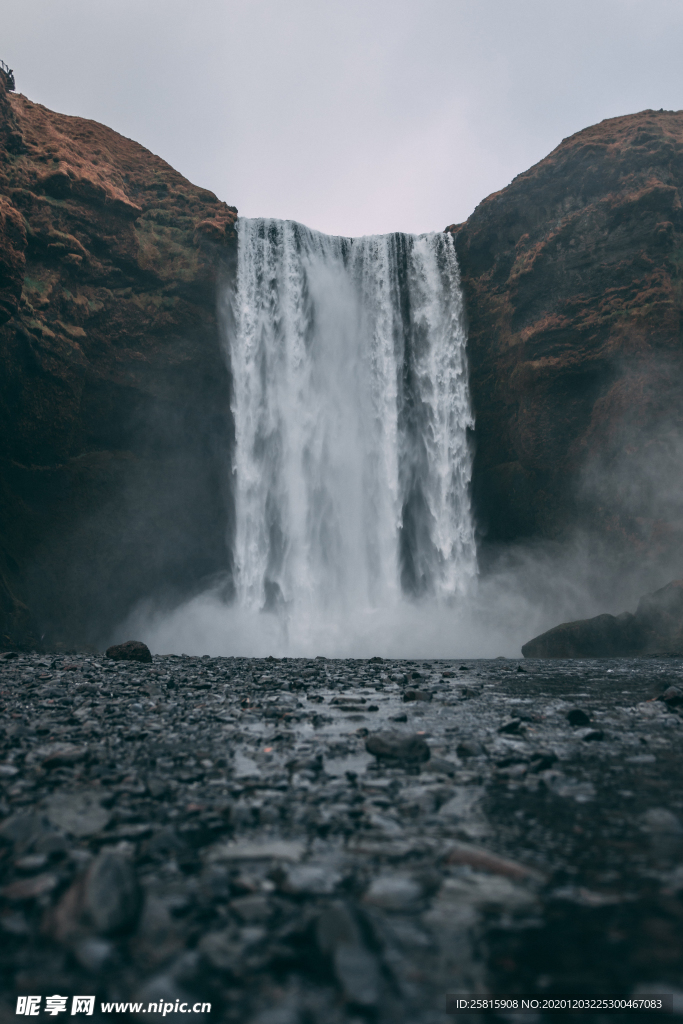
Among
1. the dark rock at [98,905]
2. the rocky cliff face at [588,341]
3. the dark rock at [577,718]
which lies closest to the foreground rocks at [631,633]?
the rocky cliff face at [588,341]

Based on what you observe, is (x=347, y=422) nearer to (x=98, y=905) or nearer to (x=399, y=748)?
(x=399, y=748)

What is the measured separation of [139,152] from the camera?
23547 mm

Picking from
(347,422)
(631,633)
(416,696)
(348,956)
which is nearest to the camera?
(348,956)

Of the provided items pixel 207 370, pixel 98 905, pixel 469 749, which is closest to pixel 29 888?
pixel 98 905

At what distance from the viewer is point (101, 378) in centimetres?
2067

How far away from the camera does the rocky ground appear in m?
1.24

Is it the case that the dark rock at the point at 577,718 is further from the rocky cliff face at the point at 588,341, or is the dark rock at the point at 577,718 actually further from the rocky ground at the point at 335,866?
the rocky cliff face at the point at 588,341

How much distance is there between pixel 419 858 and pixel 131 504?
21.9 m

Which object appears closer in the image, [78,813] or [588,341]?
[78,813]

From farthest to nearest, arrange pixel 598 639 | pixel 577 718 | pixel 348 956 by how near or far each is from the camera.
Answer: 1. pixel 598 639
2. pixel 577 718
3. pixel 348 956

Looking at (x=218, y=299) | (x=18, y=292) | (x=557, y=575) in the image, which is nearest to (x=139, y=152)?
(x=218, y=299)

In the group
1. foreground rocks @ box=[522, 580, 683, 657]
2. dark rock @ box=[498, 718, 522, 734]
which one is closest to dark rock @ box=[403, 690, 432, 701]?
dark rock @ box=[498, 718, 522, 734]

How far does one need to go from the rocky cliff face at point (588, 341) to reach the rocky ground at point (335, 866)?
1900 centimetres

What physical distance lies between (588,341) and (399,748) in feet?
73.9
